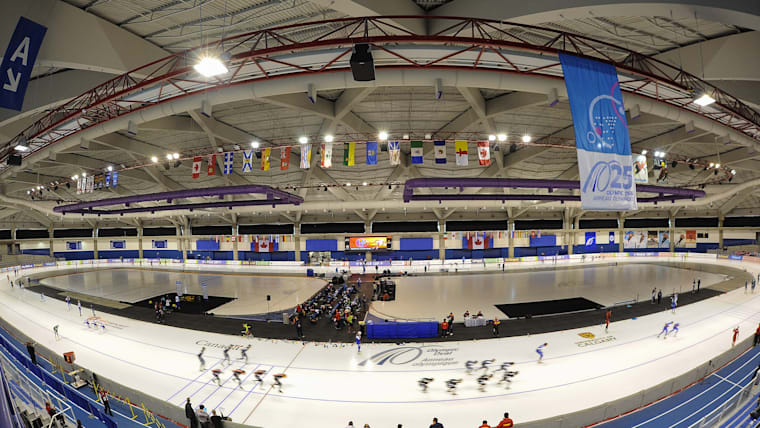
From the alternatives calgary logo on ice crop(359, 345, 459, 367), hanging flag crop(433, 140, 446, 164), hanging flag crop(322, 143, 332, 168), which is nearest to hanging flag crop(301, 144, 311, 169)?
hanging flag crop(322, 143, 332, 168)

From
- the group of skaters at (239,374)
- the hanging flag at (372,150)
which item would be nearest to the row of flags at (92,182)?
the group of skaters at (239,374)

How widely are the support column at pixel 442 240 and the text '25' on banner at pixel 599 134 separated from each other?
36.0m

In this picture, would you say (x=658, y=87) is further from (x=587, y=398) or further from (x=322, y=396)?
(x=322, y=396)

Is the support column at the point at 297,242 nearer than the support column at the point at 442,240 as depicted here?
No

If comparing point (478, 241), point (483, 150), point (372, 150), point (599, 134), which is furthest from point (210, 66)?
point (478, 241)

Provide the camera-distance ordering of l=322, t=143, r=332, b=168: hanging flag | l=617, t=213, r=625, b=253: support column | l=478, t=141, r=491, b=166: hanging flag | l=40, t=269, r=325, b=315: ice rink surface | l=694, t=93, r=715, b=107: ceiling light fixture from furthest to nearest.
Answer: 1. l=617, t=213, r=625, b=253: support column
2. l=40, t=269, r=325, b=315: ice rink surface
3. l=478, t=141, r=491, b=166: hanging flag
4. l=322, t=143, r=332, b=168: hanging flag
5. l=694, t=93, r=715, b=107: ceiling light fixture

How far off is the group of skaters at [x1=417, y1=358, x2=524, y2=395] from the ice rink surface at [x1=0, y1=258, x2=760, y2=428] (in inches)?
8.6

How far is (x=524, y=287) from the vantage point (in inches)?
1058

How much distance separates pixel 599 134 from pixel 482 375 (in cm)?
964

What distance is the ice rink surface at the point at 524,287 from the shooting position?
67.8 ft

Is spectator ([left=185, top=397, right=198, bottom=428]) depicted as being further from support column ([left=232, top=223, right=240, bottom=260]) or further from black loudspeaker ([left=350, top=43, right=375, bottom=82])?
support column ([left=232, top=223, right=240, bottom=260])

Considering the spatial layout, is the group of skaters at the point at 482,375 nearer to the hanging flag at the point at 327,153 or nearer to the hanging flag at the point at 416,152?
the hanging flag at the point at 416,152

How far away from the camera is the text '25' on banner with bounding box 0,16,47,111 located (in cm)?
588

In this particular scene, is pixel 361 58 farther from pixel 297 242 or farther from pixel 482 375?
pixel 297 242
